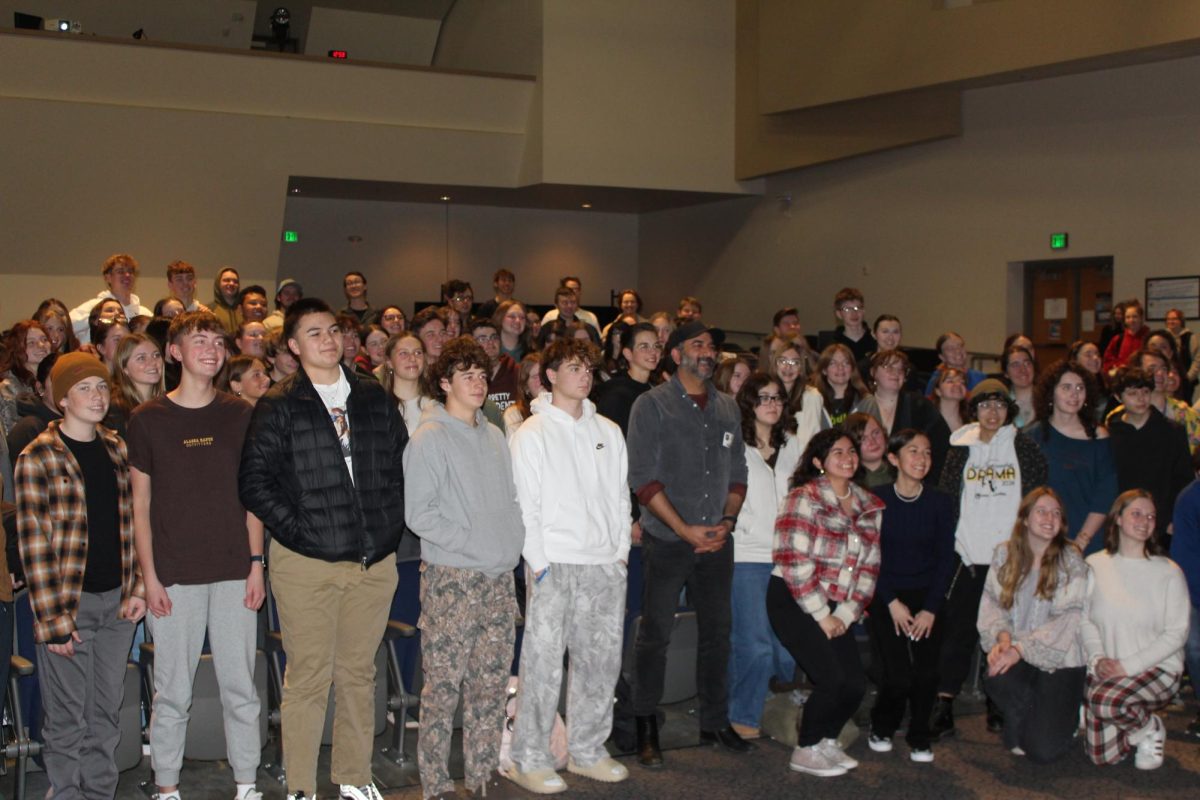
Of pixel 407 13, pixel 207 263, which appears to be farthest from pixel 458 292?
pixel 407 13

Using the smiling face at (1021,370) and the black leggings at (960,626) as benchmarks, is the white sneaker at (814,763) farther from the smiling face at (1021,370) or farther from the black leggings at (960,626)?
the smiling face at (1021,370)

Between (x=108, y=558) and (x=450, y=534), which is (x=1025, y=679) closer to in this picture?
(x=450, y=534)

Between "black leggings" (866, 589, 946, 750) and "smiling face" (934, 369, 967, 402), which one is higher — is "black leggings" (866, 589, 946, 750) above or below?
→ below

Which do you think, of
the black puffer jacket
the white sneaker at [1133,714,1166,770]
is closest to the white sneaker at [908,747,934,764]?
the white sneaker at [1133,714,1166,770]

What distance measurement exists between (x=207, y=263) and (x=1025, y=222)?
27.8ft

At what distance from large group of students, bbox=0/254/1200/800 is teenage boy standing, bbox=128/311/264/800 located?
10 millimetres

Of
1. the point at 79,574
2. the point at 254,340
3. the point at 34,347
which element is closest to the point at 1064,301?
the point at 254,340

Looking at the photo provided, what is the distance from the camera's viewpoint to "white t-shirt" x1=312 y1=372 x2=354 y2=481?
13.6ft

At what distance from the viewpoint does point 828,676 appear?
4.80 metres

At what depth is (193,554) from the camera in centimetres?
409

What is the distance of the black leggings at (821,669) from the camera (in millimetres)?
4785

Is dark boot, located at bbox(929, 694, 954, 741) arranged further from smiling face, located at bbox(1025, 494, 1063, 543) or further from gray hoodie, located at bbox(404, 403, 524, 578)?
gray hoodie, located at bbox(404, 403, 524, 578)

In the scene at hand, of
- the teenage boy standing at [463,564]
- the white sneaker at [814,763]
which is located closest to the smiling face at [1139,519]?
the white sneaker at [814,763]

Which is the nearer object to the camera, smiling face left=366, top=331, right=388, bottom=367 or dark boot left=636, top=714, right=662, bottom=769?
dark boot left=636, top=714, right=662, bottom=769
